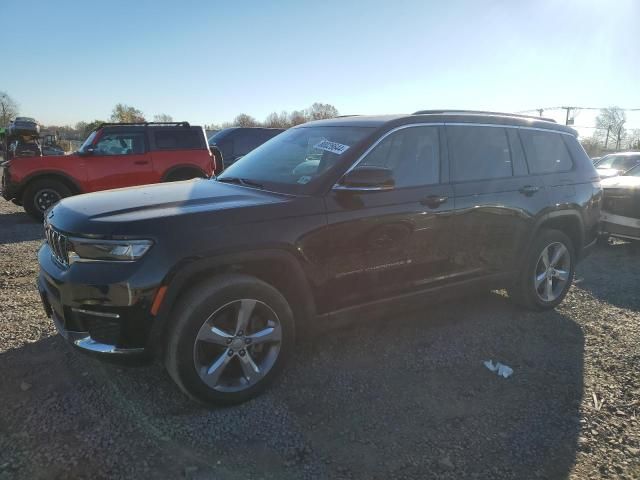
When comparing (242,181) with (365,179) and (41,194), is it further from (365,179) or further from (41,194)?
(41,194)

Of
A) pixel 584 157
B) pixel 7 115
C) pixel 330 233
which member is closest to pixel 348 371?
pixel 330 233

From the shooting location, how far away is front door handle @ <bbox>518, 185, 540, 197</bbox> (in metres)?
4.27

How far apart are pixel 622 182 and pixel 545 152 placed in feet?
13.9

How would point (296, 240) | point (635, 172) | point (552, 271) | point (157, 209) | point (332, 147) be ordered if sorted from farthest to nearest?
1. point (635, 172)
2. point (552, 271)
3. point (332, 147)
4. point (296, 240)
5. point (157, 209)

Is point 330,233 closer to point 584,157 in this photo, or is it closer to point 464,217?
point 464,217

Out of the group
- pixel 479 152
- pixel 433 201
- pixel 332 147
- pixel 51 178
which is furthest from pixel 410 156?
pixel 51 178

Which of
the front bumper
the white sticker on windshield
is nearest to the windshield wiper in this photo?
the white sticker on windshield

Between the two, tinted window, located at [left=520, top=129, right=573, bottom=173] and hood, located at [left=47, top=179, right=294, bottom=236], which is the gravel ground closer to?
hood, located at [left=47, top=179, right=294, bottom=236]

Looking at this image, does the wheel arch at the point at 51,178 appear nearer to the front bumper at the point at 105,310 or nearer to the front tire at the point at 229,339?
→ the front bumper at the point at 105,310

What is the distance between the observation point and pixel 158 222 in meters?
2.67

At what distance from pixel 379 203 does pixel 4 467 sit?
264cm

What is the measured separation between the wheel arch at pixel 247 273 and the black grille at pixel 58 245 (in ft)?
2.27

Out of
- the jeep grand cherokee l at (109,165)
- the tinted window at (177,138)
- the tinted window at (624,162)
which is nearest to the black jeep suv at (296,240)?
the jeep grand cherokee l at (109,165)

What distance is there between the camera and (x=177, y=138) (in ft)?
32.9
